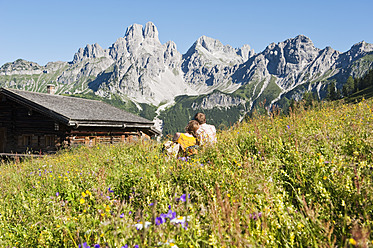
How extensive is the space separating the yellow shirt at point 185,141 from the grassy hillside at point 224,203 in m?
1.58

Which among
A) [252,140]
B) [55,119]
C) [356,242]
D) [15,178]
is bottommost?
[15,178]

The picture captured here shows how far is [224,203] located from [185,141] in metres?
3.88

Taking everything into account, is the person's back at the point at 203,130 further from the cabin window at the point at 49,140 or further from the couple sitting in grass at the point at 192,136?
the cabin window at the point at 49,140

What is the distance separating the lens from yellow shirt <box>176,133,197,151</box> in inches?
261

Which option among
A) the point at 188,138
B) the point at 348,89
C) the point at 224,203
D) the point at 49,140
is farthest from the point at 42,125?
the point at 348,89

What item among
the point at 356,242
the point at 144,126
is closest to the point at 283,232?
the point at 356,242

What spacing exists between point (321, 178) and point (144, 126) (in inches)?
747

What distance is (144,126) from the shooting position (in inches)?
839

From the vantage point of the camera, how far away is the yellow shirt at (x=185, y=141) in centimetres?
664

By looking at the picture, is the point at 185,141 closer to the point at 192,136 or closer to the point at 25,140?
the point at 192,136

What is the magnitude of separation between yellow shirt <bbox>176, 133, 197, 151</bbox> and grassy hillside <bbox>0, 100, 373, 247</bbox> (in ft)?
5.19

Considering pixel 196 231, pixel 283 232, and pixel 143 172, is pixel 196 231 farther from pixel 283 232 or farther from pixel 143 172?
pixel 143 172

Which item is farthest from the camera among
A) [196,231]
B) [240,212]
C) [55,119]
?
[55,119]

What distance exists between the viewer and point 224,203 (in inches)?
114
